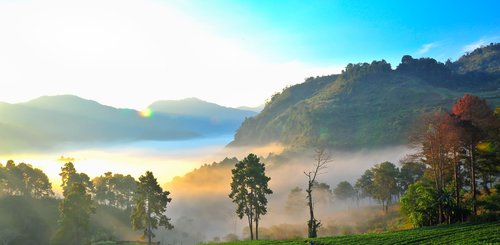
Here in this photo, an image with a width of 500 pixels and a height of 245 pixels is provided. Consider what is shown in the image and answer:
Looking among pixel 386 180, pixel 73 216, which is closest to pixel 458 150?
pixel 386 180

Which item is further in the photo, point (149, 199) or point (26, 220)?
point (26, 220)

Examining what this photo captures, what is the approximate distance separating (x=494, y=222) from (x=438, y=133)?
48.0 feet

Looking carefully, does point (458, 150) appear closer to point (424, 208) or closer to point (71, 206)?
point (424, 208)

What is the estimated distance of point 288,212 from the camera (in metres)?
140

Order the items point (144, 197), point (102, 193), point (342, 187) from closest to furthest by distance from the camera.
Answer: point (144, 197), point (102, 193), point (342, 187)

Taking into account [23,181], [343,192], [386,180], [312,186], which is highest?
[23,181]

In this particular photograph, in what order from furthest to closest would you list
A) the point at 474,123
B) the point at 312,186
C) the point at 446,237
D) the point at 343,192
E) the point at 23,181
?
the point at 343,192
the point at 23,181
the point at 312,186
the point at 474,123
the point at 446,237

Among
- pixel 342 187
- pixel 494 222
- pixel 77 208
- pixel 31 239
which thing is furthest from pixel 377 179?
pixel 31 239

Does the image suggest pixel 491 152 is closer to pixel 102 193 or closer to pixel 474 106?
pixel 474 106

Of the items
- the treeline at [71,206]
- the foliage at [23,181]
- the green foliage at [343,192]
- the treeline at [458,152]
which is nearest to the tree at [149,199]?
the treeline at [71,206]

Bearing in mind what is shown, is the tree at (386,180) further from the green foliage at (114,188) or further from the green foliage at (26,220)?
the green foliage at (26,220)

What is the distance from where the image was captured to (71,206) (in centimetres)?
7506

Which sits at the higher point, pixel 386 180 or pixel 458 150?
pixel 458 150

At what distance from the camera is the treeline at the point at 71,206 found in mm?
71000
